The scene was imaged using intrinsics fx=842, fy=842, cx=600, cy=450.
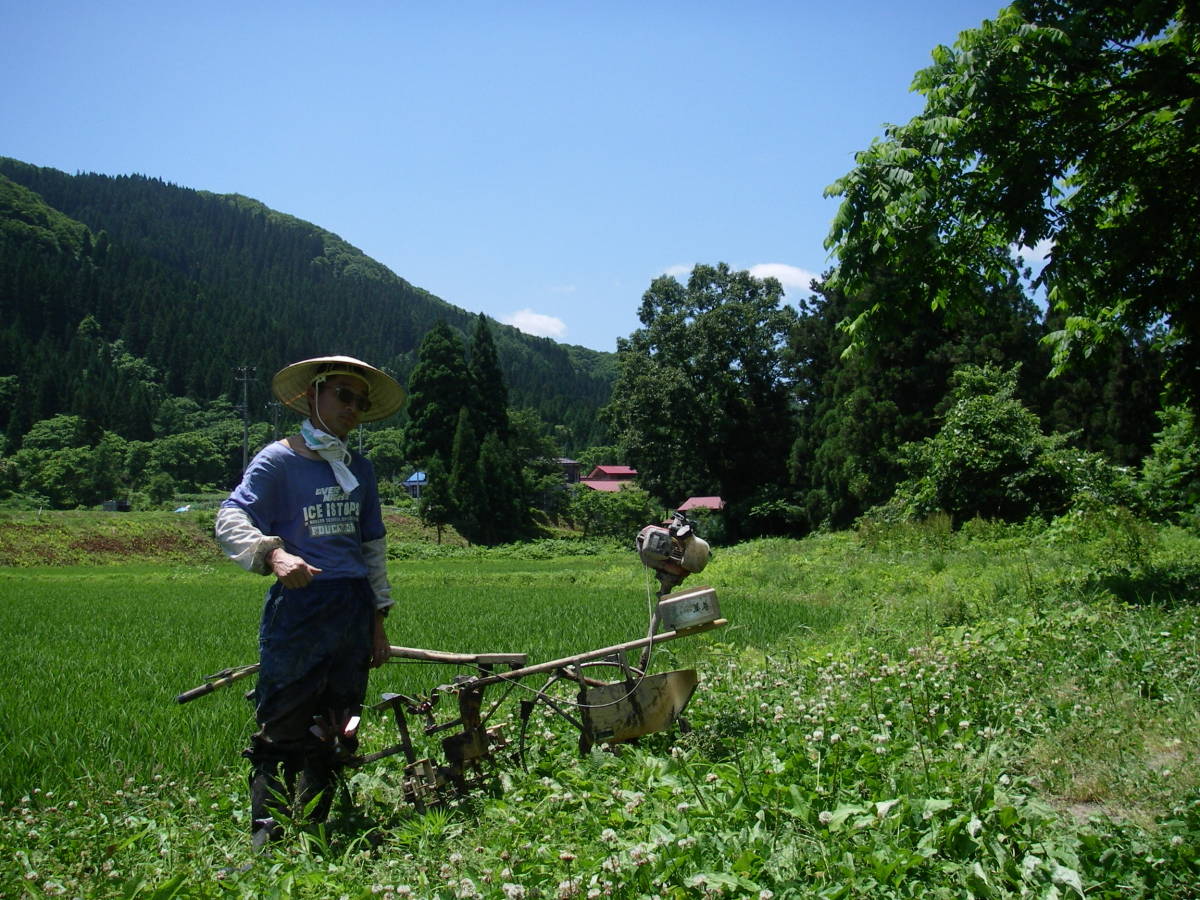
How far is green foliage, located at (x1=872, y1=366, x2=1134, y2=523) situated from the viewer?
17359mm

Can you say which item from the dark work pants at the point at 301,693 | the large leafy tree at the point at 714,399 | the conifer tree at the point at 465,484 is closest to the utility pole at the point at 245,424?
the conifer tree at the point at 465,484

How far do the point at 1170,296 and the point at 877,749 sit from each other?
7150 millimetres

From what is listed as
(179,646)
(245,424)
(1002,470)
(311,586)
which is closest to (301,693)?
(311,586)

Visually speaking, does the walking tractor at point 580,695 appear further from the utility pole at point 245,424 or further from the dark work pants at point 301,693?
the utility pole at point 245,424

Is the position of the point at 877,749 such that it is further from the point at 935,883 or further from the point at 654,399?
the point at 654,399

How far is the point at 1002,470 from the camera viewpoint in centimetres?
1848

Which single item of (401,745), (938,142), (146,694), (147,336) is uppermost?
(147,336)

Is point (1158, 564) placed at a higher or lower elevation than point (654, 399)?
lower

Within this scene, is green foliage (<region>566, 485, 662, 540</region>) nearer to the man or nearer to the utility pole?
the utility pole

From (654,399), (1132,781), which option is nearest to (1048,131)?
(1132,781)

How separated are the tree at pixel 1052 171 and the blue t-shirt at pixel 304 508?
5716 mm

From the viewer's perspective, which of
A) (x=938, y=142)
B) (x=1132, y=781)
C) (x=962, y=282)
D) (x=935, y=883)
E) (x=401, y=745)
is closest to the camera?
(x=935, y=883)

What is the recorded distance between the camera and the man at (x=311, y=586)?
3309 millimetres

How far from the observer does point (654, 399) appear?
1422 inches
